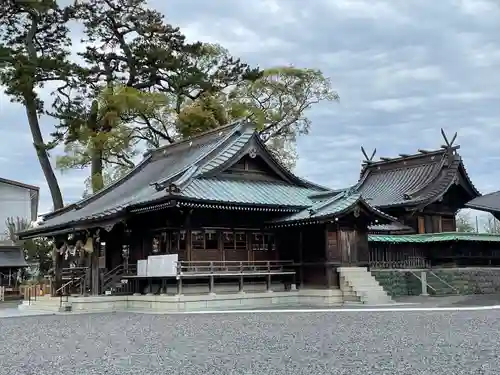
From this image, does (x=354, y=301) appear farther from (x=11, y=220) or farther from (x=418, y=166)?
(x=11, y=220)

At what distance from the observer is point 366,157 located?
126 feet

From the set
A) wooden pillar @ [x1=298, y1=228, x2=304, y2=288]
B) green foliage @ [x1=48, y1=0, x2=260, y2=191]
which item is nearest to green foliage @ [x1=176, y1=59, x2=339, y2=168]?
green foliage @ [x1=48, y1=0, x2=260, y2=191]

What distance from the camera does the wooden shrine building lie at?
72.1 feet

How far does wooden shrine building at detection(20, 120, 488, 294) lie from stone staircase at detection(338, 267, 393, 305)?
404 millimetres

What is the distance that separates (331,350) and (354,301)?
12755mm

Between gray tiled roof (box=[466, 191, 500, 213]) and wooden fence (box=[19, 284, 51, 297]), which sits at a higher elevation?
gray tiled roof (box=[466, 191, 500, 213])

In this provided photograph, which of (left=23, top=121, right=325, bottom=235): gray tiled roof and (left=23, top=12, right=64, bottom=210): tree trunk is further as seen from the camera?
(left=23, top=12, right=64, bottom=210): tree trunk

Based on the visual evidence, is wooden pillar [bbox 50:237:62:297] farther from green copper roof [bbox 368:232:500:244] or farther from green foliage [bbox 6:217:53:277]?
green foliage [bbox 6:217:53:277]

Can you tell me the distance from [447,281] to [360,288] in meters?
6.12

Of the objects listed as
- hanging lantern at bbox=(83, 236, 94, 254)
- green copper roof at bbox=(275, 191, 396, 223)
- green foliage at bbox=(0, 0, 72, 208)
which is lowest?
hanging lantern at bbox=(83, 236, 94, 254)

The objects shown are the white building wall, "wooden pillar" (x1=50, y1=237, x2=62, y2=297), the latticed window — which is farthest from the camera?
the white building wall

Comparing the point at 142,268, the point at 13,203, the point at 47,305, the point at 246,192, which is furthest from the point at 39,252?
the point at 246,192

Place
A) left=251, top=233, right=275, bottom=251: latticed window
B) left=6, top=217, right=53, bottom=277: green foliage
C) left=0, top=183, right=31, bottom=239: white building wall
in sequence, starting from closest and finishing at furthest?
left=251, top=233, right=275, bottom=251: latticed window → left=6, top=217, right=53, bottom=277: green foliage → left=0, top=183, right=31, bottom=239: white building wall

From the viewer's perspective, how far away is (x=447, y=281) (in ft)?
87.1
